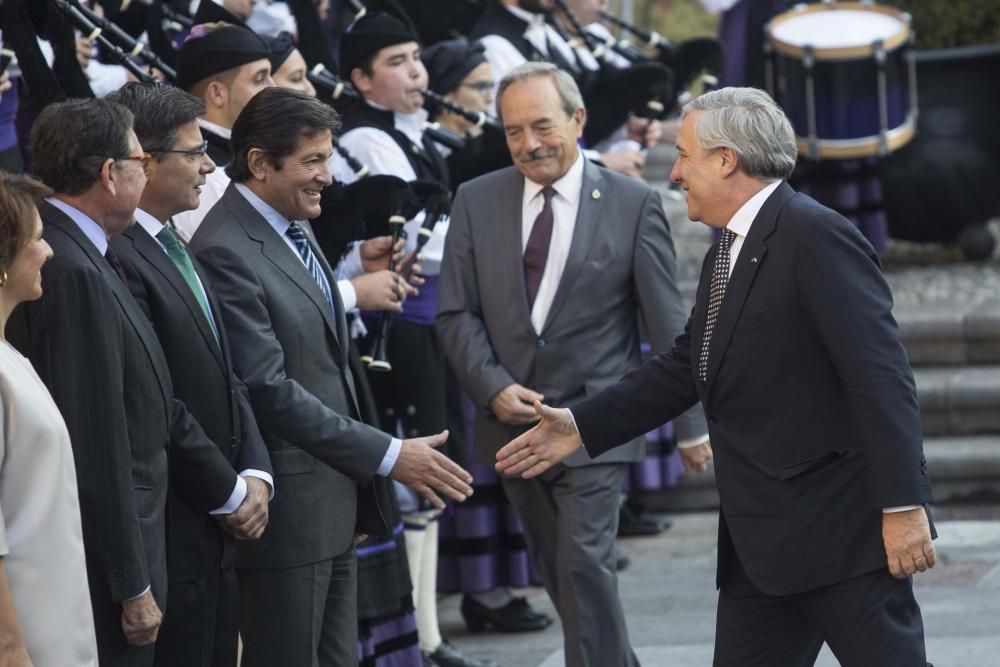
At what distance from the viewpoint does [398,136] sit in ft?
21.2

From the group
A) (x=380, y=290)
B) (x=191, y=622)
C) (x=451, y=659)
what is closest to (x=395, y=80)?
(x=380, y=290)

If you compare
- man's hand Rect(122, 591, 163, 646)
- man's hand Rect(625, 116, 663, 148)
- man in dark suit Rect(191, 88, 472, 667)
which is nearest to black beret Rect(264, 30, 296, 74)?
man in dark suit Rect(191, 88, 472, 667)

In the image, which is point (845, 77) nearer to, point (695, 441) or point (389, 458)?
point (695, 441)

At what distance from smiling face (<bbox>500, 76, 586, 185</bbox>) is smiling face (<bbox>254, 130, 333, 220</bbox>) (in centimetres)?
108

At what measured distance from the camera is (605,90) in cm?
779

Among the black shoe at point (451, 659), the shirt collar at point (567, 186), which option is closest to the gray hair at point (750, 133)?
the shirt collar at point (567, 186)

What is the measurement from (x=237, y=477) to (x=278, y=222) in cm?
77

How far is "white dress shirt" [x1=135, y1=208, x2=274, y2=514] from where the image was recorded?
431 cm

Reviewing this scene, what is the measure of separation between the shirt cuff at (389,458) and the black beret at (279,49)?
162cm

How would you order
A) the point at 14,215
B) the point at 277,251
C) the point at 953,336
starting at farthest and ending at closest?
1. the point at 953,336
2. the point at 277,251
3. the point at 14,215

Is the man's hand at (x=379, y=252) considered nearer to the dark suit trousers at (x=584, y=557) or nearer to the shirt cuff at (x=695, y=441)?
the dark suit trousers at (x=584, y=557)

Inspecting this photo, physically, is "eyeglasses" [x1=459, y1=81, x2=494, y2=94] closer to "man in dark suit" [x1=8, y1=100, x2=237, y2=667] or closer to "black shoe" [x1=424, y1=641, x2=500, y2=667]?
"black shoe" [x1=424, y1=641, x2=500, y2=667]

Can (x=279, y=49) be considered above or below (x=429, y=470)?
above

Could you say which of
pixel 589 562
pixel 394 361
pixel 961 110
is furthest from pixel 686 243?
pixel 589 562
